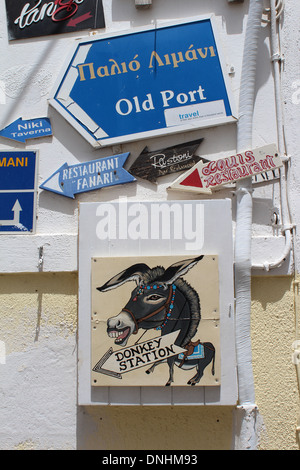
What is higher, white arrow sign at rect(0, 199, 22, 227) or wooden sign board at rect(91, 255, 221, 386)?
white arrow sign at rect(0, 199, 22, 227)

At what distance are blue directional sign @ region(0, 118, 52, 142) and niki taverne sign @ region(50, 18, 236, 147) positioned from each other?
0.20m

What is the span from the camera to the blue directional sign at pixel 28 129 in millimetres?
3723

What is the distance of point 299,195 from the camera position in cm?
358

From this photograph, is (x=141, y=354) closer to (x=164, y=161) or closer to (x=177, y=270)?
(x=177, y=270)

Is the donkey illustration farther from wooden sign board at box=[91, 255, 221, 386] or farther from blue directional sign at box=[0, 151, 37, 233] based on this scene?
blue directional sign at box=[0, 151, 37, 233]

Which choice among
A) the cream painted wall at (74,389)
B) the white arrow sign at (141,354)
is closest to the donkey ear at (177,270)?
the white arrow sign at (141,354)

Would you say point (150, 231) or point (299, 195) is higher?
point (299, 195)

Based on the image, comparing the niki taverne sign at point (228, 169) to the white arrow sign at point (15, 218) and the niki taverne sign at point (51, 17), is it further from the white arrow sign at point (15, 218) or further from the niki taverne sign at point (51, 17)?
the niki taverne sign at point (51, 17)

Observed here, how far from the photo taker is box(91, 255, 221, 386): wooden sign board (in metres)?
3.17

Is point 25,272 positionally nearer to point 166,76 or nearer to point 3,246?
point 3,246

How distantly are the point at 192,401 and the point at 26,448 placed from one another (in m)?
1.48

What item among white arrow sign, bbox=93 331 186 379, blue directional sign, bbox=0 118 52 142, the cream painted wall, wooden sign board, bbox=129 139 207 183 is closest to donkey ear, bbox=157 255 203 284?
white arrow sign, bbox=93 331 186 379
